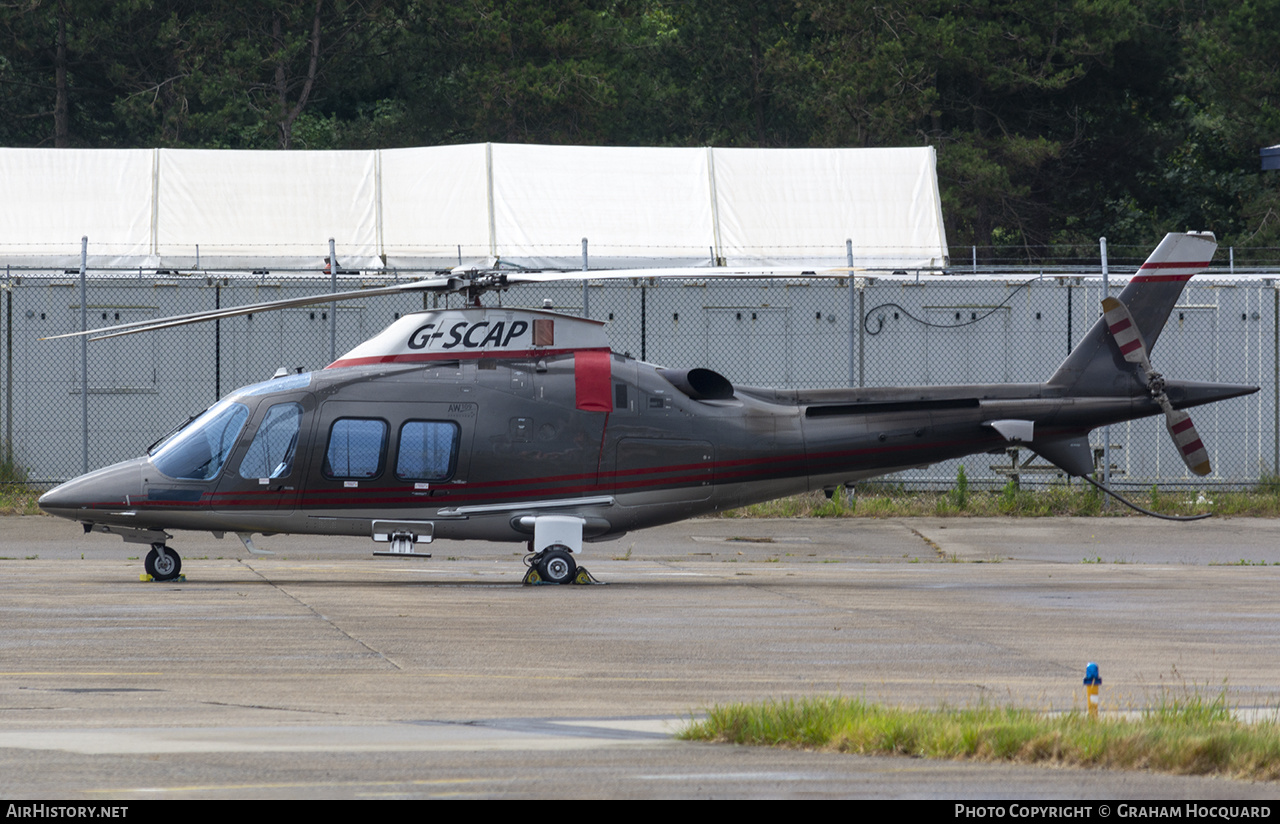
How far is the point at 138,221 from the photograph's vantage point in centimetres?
2514

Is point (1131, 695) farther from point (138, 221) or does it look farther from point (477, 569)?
point (138, 221)

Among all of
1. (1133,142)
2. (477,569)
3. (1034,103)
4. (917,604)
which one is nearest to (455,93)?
(1034,103)

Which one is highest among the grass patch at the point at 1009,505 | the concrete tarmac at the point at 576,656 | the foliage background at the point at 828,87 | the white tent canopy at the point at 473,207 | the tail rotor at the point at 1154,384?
the foliage background at the point at 828,87

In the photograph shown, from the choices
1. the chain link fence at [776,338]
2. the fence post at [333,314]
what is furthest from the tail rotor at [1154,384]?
the fence post at [333,314]

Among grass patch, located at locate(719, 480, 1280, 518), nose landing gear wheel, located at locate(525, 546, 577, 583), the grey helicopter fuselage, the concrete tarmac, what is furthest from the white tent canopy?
nose landing gear wheel, located at locate(525, 546, 577, 583)

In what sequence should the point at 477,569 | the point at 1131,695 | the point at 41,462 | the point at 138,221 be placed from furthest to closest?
the point at 138,221
the point at 41,462
the point at 477,569
the point at 1131,695

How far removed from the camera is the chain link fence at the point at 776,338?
21.4 m

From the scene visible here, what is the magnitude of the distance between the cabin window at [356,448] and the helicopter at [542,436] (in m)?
0.01

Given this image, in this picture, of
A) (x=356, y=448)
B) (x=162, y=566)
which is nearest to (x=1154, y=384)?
(x=356, y=448)

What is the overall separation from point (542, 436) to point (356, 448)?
1.81 meters

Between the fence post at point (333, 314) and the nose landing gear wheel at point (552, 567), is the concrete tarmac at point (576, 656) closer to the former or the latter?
the nose landing gear wheel at point (552, 567)

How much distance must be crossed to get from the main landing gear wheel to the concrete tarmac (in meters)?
0.34

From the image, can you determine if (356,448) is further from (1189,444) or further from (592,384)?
(1189,444)

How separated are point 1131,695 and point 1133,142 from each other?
40.7 m
